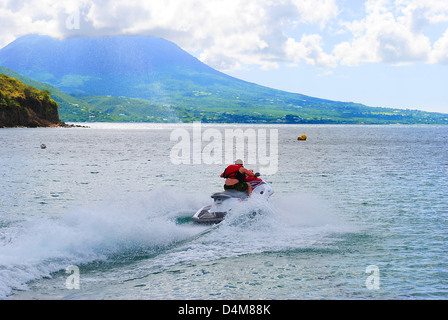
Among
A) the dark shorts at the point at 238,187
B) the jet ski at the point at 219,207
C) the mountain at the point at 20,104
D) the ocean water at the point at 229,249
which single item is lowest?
the ocean water at the point at 229,249

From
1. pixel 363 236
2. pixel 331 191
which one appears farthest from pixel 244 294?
pixel 331 191

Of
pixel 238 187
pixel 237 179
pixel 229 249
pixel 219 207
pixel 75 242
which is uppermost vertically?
pixel 237 179

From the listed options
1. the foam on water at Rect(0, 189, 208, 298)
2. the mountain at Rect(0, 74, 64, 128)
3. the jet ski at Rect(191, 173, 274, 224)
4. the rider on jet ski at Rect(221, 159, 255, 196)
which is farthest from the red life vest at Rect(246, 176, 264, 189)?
the mountain at Rect(0, 74, 64, 128)

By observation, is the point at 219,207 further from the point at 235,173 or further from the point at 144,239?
the point at 144,239

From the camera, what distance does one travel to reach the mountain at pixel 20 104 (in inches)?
7028

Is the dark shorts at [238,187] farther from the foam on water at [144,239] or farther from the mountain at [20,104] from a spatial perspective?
the mountain at [20,104]

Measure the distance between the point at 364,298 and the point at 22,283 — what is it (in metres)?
9.29

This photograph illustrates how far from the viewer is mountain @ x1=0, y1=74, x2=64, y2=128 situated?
178 m

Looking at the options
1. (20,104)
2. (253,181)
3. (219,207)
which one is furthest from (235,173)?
(20,104)

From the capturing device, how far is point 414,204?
28.6 meters

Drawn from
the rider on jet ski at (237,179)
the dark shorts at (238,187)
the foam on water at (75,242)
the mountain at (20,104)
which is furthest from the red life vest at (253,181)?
the mountain at (20,104)

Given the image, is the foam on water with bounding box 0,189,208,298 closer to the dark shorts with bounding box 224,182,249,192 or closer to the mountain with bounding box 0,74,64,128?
the dark shorts with bounding box 224,182,249,192

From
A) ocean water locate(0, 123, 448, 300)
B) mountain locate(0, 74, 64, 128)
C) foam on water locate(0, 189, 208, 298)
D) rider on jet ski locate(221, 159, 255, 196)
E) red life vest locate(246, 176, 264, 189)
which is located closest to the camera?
ocean water locate(0, 123, 448, 300)

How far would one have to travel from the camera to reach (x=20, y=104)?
18362cm
